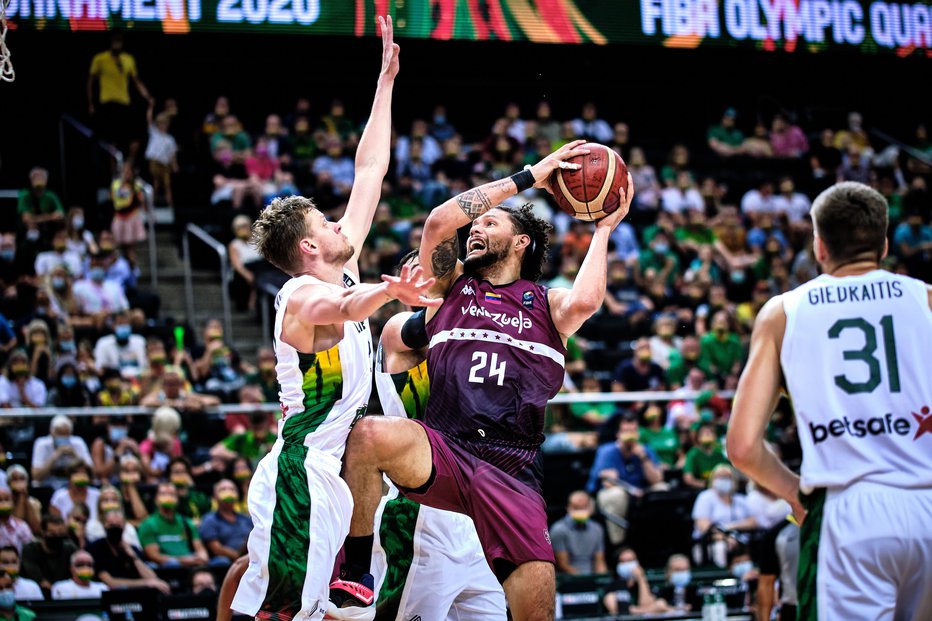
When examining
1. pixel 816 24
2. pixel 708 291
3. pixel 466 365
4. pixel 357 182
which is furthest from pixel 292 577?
pixel 816 24

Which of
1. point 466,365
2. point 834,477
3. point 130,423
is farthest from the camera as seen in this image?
point 130,423

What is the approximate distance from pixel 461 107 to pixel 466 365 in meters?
15.4

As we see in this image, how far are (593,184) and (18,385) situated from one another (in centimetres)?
784

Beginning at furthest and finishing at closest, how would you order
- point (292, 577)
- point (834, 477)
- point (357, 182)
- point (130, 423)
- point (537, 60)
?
point (537, 60)
point (130, 423)
point (357, 182)
point (292, 577)
point (834, 477)

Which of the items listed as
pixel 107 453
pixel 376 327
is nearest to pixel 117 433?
pixel 107 453

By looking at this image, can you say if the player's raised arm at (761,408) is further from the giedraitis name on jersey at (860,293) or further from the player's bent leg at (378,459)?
the player's bent leg at (378,459)

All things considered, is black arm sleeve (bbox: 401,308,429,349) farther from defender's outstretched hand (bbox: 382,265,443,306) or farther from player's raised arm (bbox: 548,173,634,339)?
defender's outstretched hand (bbox: 382,265,443,306)

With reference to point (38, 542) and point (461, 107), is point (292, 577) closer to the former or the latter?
point (38, 542)

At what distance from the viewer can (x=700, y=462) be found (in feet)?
41.6

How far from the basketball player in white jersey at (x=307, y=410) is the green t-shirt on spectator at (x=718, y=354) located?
907cm

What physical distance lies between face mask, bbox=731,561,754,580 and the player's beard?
20.0 ft

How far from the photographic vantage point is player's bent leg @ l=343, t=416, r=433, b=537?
534 centimetres

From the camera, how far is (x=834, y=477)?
3932mm

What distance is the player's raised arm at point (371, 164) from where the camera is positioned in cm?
610
